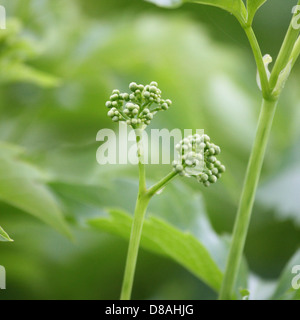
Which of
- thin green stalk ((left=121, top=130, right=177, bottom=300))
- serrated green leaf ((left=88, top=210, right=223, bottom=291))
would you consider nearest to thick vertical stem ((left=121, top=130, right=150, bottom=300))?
thin green stalk ((left=121, top=130, right=177, bottom=300))

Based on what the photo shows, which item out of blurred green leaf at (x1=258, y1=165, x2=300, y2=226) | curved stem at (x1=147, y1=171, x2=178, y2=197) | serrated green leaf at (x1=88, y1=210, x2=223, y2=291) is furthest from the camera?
blurred green leaf at (x1=258, y1=165, x2=300, y2=226)

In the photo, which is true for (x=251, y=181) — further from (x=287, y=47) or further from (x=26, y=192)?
(x=26, y=192)

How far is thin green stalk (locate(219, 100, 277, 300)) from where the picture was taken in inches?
17.1

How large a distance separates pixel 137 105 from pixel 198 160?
2.6 inches

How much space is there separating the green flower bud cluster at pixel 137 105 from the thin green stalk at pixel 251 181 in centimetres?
8

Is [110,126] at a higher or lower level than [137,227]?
higher

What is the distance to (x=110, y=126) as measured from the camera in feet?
3.41

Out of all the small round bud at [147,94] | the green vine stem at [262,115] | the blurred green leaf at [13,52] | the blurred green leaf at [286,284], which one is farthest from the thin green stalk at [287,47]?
the blurred green leaf at [13,52]

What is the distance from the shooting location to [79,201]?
65 centimetres

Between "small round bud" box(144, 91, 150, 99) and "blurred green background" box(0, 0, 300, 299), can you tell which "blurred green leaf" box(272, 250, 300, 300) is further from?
"small round bud" box(144, 91, 150, 99)

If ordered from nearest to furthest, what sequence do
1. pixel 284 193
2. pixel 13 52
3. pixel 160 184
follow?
1. pixel 160 184
2. pixel 13 52
3. pixel 284 193

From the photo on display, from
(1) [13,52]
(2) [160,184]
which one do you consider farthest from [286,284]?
(1) [13,52]

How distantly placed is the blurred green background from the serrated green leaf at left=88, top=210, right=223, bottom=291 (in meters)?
0.08
